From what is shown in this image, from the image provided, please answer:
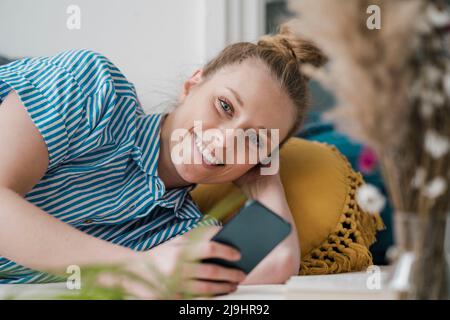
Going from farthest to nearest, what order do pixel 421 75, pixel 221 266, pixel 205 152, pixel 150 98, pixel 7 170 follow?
pixel 150 98 < pixel 205 152 < pixel 7 170 < pixel 221 266 < pixel 421 75

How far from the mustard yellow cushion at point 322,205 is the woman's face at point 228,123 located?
8 centimetres

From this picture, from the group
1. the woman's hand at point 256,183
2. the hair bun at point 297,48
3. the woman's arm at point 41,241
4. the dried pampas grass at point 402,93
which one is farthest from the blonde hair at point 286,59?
the dried pampas grass at point 402,93

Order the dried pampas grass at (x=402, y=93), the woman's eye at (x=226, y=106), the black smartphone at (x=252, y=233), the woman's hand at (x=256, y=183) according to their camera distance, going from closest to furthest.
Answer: the dried pampas grass at (x=402, y=93)
the black smartphone at (x=252, y=233)
the woman's eye at (x=226, y=106)
the woman's hand at (x=256, y=183)

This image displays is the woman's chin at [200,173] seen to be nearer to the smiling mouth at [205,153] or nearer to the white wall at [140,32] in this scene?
the smiling mouth at [205,153]

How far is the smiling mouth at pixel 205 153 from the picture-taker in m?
1.09

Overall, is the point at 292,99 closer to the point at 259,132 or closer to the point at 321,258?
the point at 259,132

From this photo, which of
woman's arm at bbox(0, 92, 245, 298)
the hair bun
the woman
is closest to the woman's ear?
the woman

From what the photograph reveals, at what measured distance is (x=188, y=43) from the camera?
5.63 feet

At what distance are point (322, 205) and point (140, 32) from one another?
80 centimetres

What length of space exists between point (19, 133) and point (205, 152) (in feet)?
1.06

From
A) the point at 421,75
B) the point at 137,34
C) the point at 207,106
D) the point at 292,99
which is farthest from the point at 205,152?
the point at 137,34

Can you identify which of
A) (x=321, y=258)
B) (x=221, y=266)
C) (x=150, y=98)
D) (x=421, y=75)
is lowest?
(x=321, y=258)

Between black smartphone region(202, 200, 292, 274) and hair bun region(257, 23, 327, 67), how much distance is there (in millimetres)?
549

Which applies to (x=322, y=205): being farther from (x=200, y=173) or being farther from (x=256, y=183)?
(x=200, y=173)
